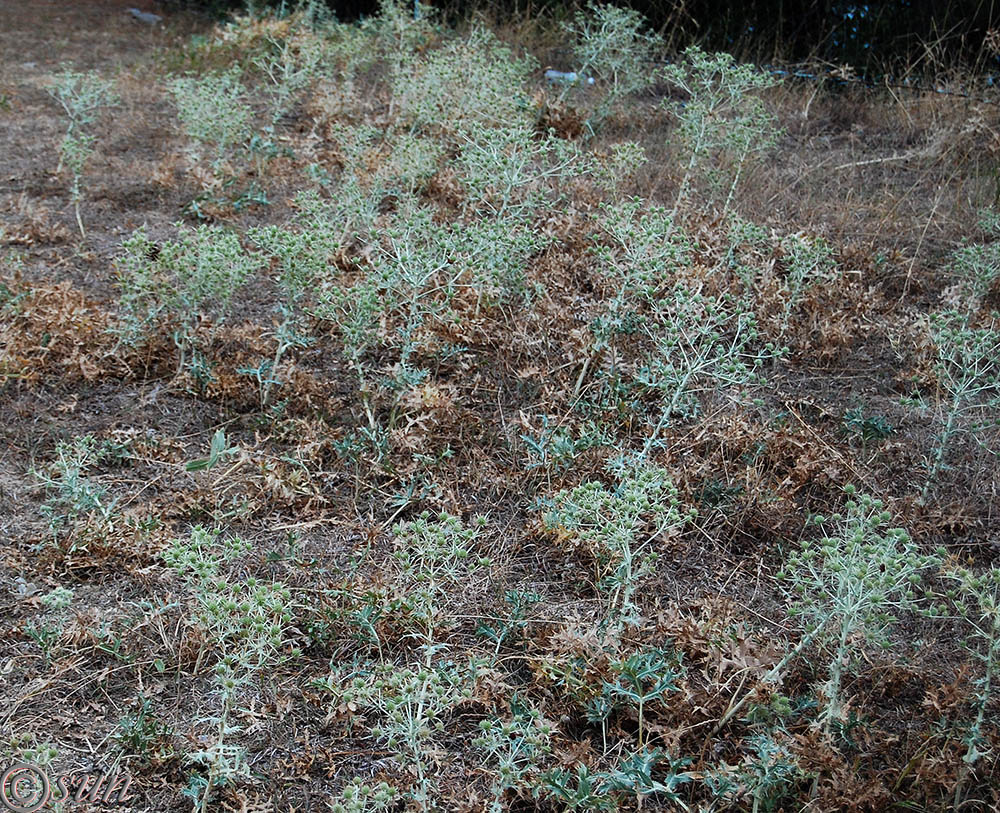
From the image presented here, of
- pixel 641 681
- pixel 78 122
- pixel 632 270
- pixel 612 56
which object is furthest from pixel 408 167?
pixel 641 681

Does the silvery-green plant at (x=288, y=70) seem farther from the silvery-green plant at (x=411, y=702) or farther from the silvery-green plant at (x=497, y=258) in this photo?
the silvery-green plant at (x=411, y=702)

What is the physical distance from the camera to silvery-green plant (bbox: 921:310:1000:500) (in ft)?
10.6

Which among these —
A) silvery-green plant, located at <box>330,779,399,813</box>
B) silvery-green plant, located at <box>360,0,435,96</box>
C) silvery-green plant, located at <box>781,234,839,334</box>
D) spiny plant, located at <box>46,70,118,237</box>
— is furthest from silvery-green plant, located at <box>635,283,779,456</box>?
silvery-green plant, located at <box>360,0,435,96</box>

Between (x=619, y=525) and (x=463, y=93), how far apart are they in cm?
383

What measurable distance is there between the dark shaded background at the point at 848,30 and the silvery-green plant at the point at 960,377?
3.55 metres

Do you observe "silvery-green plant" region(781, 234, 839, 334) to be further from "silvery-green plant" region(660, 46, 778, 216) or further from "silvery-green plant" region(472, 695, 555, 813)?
"silvery-green plant" region(472, 695, 555, 813)

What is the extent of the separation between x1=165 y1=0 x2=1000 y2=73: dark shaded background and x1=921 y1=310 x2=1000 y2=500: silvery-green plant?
3.55 m

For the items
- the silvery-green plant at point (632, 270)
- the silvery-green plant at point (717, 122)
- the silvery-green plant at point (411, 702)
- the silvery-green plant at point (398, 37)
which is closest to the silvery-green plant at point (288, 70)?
the silvery-green plant at point (398, 37)

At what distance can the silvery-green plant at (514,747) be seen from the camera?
7.25 ft

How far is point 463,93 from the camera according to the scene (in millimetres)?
5711

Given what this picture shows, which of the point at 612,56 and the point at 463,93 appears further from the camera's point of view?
the point at 612,56

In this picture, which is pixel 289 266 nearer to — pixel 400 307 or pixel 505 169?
pixel 400 307

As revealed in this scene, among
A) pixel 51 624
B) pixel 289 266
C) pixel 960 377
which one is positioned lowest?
pixel 51 624

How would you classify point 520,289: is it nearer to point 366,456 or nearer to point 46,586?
point 366,456
